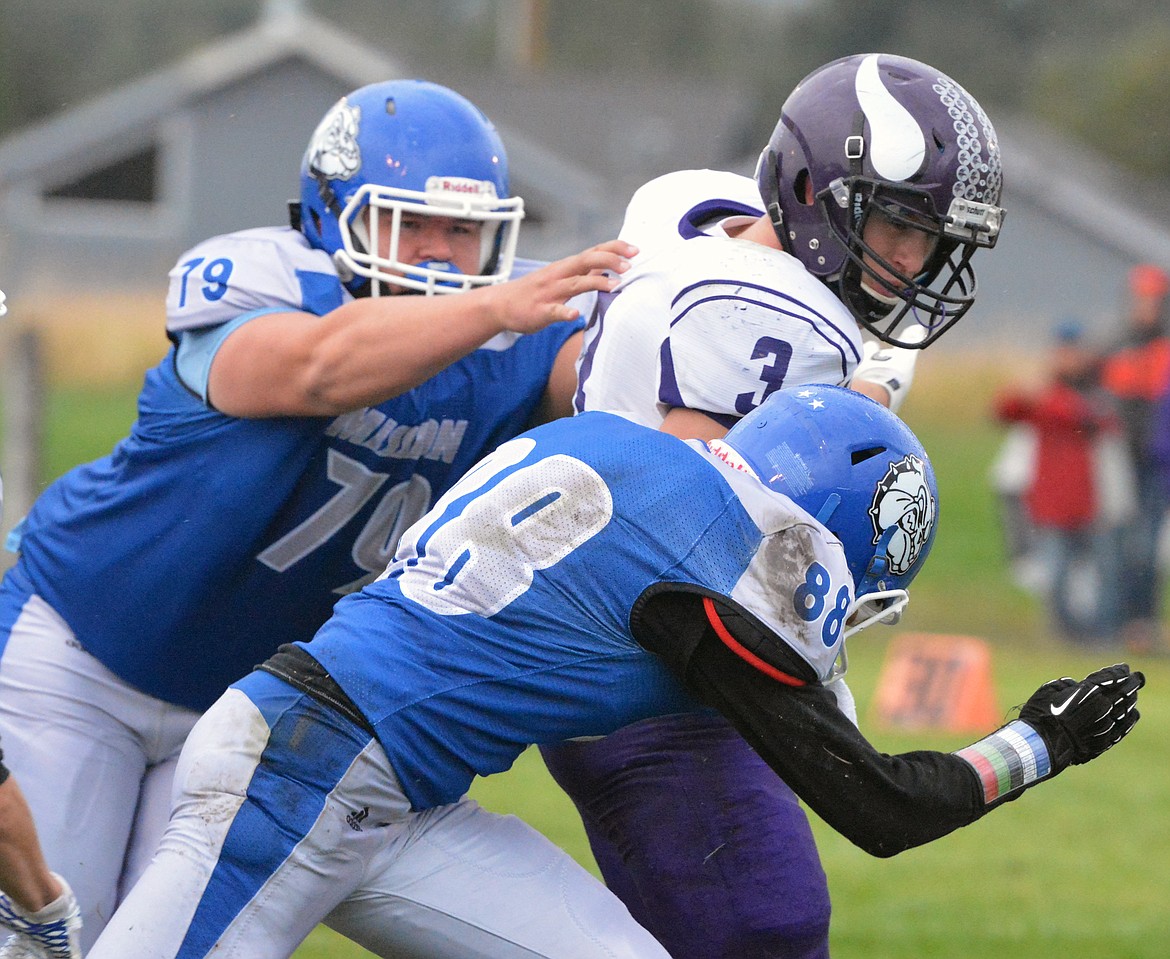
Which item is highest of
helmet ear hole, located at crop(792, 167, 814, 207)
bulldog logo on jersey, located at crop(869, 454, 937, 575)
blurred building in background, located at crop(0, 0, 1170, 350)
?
helmet ear hole, located at crop(792, 167, 814, 207)

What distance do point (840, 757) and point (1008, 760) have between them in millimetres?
306

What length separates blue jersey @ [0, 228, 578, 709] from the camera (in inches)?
134

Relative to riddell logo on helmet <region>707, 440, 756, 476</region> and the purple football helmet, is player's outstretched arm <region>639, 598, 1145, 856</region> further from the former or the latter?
the purple football helmet

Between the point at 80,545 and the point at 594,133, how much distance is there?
33.1m

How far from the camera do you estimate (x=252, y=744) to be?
2641 millimetres

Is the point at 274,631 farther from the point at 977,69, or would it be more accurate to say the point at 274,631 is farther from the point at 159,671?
the point at 977,69

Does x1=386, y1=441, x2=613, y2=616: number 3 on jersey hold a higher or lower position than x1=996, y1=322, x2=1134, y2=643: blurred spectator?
higher

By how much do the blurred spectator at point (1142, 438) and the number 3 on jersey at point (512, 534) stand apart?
8.31 m

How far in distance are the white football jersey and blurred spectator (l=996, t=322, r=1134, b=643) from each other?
7842mm

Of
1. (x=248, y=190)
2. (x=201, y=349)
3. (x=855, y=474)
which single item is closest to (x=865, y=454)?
(x=855, y=474)

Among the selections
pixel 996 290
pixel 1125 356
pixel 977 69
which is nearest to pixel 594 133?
pixel 996 290

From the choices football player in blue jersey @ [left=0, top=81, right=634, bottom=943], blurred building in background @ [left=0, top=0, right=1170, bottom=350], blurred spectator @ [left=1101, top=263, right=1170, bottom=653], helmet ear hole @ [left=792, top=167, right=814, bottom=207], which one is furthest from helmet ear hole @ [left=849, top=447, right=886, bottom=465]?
blurred building in background @ [left=0, top=0, right=1170, bottom=350]

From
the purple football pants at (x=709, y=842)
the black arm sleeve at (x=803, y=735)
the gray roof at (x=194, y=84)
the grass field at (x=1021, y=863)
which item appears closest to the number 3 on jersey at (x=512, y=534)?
the black arm sleeve at (x=803, y=735)

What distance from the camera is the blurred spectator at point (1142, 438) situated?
34.2 feet
